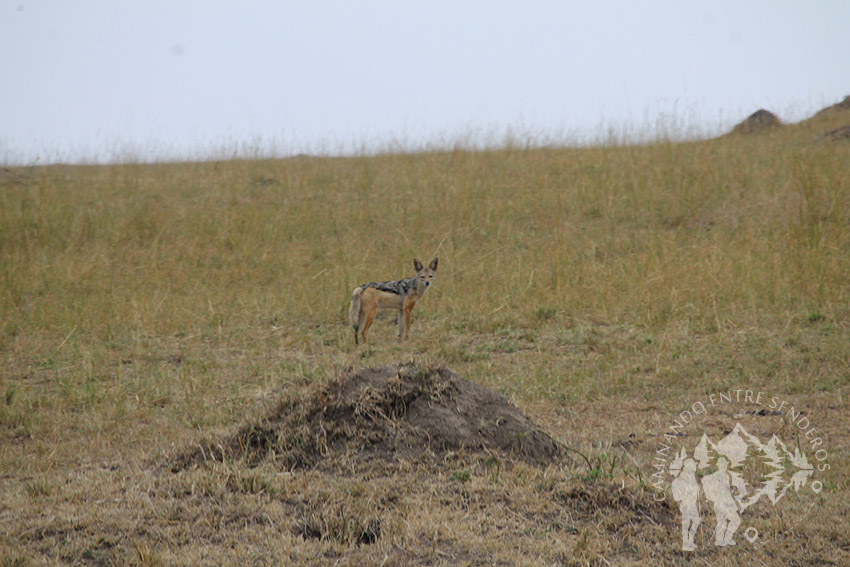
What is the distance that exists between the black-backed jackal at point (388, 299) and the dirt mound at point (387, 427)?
3.31m

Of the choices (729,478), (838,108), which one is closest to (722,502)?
(729,478)

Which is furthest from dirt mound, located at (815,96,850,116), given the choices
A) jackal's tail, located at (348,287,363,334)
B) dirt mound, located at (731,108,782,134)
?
jackal's tail, located at (348,287,363,334)

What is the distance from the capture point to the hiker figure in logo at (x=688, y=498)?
412 cm

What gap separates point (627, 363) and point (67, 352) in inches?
238

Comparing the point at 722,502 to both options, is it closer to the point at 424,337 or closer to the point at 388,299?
the point at 424,337

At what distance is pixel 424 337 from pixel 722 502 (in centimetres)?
487

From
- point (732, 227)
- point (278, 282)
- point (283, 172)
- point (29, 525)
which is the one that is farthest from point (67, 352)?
point (732, 227)

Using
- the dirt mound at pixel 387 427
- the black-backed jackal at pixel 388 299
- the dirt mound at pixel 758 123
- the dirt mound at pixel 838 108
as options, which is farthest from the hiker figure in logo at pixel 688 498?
the dirt mound at pixel 838 108

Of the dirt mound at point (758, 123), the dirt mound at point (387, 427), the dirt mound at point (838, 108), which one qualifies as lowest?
the dirt mound at point (387, 427)

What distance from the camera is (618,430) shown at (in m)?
6.04

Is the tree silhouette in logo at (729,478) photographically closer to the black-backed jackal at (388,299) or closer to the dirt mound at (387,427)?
the dirt mound at (387,427)

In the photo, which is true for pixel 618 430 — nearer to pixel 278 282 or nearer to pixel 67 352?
pixel 67 352

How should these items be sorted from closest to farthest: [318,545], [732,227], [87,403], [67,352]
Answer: [318,545] < [87,403] < [67,352] < [732,227]

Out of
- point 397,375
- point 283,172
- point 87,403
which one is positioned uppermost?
point 283,172
